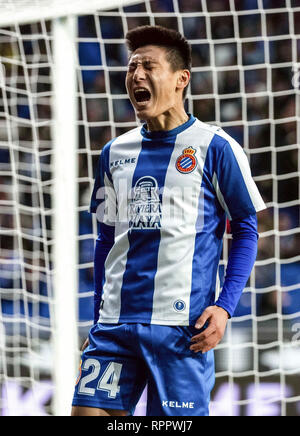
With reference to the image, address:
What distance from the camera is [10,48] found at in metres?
4.82

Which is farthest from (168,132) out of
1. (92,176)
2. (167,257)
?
(92,176)

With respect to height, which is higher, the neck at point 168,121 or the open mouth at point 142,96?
the open mouth at point 142,96

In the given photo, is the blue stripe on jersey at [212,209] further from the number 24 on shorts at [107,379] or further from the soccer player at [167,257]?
the number 24 on shorts at [107,379]

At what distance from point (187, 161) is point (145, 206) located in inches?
6.3

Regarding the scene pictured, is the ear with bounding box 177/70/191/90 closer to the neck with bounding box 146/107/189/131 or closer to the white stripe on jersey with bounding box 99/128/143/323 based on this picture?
the neck with bounding box 146/107/189/131

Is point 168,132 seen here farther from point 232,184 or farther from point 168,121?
point 232,184

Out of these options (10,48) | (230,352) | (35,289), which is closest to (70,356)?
(230,352)

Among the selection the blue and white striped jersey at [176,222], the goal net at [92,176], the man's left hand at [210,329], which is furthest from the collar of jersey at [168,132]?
the goal net at [92,176]

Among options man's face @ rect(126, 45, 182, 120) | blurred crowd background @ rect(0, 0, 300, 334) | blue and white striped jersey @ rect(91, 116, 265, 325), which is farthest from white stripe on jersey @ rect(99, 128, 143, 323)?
blurred crowd background @ rect(0, 0, 300, 334)

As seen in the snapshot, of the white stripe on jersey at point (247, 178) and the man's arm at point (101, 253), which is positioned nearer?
the white stripe on jersey at point (247, 178)

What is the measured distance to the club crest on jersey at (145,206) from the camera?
1.75 m

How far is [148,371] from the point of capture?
1.70m

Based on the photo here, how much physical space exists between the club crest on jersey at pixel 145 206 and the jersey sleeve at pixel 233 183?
160 mm
